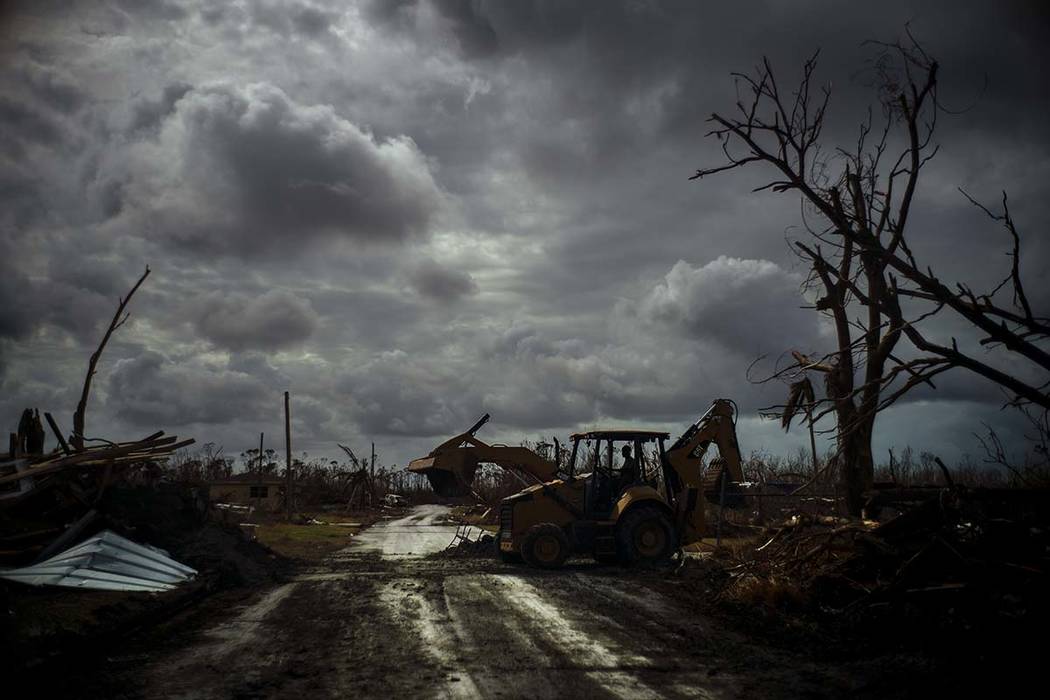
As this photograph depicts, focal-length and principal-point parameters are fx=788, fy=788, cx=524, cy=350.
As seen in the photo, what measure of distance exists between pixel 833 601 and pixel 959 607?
190cm

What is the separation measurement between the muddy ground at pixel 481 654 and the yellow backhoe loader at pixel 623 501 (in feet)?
11.4

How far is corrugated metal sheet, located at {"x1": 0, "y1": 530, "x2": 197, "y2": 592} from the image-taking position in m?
10.5

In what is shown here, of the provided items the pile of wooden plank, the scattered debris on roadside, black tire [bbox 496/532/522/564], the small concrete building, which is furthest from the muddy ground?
the small concrete building

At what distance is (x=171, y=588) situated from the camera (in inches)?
468

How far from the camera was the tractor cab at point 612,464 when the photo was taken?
54.2 ft

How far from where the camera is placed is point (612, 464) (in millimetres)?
16750

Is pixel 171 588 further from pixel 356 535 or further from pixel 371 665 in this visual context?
pixel 356 535

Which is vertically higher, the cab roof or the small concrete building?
the cab roof

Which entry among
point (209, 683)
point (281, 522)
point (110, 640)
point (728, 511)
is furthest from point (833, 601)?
point (281, 522)

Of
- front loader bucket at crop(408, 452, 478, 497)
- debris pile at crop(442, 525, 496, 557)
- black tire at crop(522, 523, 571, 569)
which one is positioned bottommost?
debris pile at crop(442, 525, 496, 557)

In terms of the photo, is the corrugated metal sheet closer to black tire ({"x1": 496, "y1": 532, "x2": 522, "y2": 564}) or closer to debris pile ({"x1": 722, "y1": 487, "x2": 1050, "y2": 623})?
black tire ({"x1": 496, "y1": 532, "x2": 522, "y2": 564})

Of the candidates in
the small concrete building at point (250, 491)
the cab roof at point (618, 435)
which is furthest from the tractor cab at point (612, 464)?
the small concrete building at point (250, 491)

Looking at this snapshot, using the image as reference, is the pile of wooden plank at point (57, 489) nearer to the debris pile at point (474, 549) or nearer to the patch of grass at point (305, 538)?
the patch of grass at point (305, 538)

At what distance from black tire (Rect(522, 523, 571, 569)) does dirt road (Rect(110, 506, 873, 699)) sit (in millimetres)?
3010
